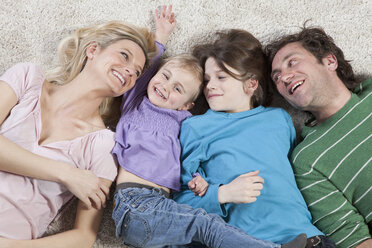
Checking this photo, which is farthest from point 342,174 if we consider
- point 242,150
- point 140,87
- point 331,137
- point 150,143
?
point 140,87

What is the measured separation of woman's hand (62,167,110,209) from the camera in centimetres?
122

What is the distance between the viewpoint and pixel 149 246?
48.6 inches

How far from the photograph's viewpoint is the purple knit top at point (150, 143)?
1.31m

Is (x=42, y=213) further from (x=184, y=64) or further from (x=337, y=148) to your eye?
(x=337, y=148)

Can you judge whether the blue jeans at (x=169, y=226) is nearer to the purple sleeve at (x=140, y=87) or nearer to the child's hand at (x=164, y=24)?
the purple sleeve at (x=140, y=87)

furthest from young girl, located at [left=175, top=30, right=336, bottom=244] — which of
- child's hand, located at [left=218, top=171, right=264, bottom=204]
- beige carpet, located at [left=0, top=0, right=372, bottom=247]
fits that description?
beige carpet, located at [left=0, top=0, right=372, bottom=247]

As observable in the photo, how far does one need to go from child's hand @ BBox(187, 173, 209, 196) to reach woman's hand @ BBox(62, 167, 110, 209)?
315 mm

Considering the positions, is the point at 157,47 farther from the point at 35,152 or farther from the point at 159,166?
the point at 35,152

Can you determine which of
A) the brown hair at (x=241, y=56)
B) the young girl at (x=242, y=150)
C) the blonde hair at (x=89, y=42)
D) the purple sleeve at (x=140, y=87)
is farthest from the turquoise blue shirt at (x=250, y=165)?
the blonde hair at (x=89, y=42)

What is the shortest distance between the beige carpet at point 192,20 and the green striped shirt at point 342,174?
255mm

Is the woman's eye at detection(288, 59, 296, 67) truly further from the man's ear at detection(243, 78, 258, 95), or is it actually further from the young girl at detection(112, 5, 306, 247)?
the young girl at detection(112, 5, 306, 247)

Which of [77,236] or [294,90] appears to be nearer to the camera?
[77,236]

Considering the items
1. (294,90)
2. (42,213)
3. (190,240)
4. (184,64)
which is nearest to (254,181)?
(190,240)

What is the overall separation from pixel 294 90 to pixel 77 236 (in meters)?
1.00
